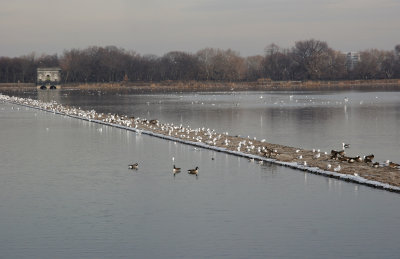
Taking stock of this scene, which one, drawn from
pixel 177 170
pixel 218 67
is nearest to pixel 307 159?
pixel 177 170

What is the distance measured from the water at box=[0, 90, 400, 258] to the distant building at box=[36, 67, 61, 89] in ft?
490

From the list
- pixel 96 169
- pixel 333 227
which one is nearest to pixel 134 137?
pixel 96 169

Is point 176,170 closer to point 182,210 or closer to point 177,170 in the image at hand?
point 177,170

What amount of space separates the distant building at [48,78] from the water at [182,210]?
14940cm

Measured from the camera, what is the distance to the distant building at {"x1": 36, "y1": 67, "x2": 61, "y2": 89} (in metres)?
173

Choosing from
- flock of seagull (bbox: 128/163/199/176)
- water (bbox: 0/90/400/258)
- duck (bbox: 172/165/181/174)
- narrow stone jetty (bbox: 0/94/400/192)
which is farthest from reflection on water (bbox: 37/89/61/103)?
duck (bbox: 172/165/181/174)

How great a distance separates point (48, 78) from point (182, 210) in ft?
540

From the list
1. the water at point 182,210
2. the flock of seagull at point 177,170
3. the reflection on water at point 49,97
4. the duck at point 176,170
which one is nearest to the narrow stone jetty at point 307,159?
the water at point 182,210

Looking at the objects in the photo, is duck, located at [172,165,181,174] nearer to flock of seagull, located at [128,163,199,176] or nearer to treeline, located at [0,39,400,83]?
flock of seagull, located at [128,163,199,176]

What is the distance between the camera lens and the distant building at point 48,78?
173475mm

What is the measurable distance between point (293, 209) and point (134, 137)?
19892 millimetres

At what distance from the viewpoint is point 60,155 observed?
2847 cm

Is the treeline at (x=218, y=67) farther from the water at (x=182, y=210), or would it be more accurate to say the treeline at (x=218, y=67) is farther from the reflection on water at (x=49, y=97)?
the water at (x=182, y=210)

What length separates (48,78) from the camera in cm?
17612
